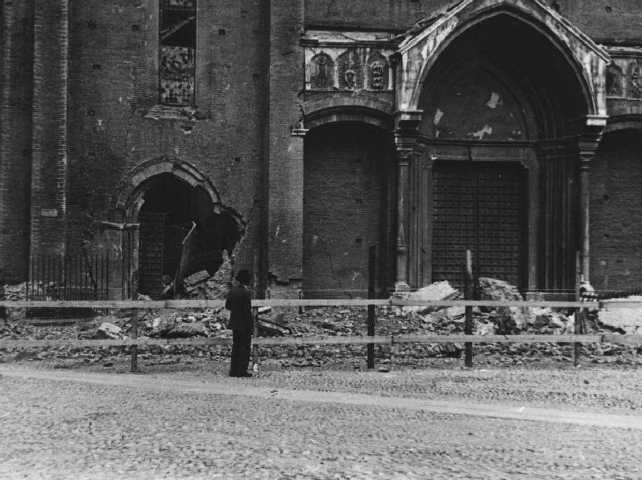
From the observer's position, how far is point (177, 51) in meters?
19.6

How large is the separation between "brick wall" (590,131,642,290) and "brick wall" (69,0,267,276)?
8920mm

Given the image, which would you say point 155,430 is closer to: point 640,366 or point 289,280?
point 640,366

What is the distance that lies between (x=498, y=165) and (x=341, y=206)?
4475 millimetres

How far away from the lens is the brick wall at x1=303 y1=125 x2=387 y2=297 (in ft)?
65.8

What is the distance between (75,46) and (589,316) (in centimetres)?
1340

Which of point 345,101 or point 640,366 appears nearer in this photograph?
point 640,366

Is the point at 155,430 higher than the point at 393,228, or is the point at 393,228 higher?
the point at 393,228

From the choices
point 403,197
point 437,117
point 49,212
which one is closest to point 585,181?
point 437,117

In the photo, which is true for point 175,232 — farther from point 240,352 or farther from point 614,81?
point 614,81

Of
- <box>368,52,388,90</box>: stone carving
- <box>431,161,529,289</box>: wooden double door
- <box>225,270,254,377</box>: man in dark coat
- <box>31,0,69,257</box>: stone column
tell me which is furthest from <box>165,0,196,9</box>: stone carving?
<box>225,270,254,377</box>: man in dark coat

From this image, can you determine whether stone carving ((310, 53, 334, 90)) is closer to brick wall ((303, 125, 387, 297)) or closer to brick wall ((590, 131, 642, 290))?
brick wall ((303, 125, 387, 297))

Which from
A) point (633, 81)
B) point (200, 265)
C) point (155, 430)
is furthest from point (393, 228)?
point (155, 430)

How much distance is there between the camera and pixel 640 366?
12.9m

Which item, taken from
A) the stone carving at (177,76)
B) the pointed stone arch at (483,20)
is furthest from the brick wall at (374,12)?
the stone carving at (177,76)
